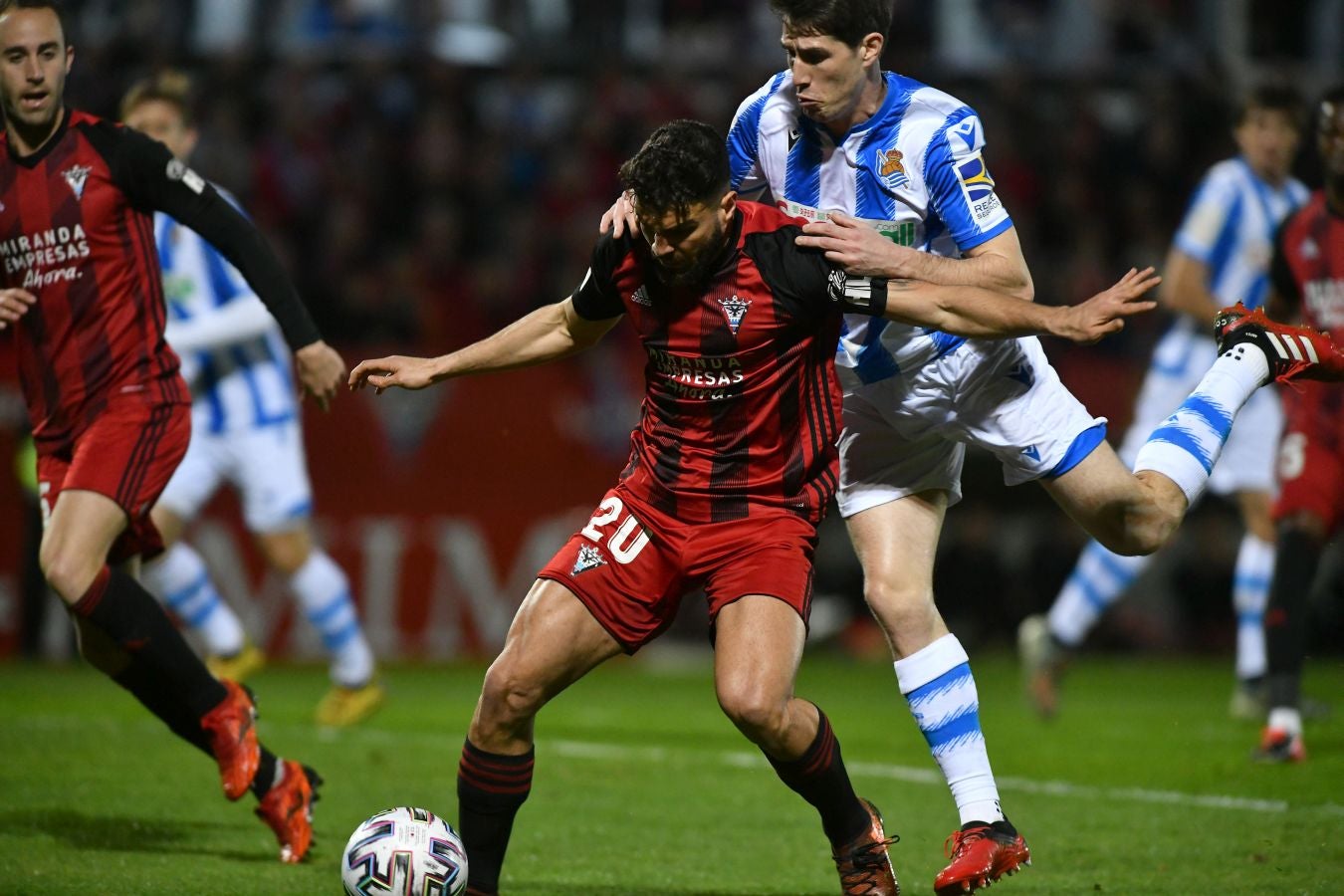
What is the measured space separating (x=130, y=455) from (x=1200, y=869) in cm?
367

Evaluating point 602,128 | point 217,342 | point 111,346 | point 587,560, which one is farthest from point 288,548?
point 602,128

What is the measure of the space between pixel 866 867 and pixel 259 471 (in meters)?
4.96

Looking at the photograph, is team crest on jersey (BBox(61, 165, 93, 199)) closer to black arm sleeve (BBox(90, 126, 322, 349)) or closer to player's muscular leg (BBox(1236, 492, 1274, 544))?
black arm sleeve (BBox(90, 126, 322, 349))

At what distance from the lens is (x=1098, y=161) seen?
16.8 m

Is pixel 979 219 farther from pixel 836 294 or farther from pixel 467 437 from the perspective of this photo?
pixel 467 437

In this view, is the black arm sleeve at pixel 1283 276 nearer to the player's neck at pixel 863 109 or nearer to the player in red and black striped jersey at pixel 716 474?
the player's neck at pixel 863 109

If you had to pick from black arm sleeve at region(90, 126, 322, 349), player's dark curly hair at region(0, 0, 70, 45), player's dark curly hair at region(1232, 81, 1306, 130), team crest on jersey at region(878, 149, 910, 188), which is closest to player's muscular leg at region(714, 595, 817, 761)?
team crest on jersey at region(878, 149, 910, 188)

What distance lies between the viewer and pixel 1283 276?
756 centimetres

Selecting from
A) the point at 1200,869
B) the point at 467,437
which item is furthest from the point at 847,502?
the point at 467,437

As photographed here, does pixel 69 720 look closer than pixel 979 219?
No

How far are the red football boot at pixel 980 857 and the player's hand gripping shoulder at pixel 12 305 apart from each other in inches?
131

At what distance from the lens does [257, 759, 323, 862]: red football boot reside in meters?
5.62

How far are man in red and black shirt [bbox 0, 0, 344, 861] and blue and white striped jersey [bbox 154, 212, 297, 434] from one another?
274cm

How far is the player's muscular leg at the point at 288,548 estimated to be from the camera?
29.5 ft
